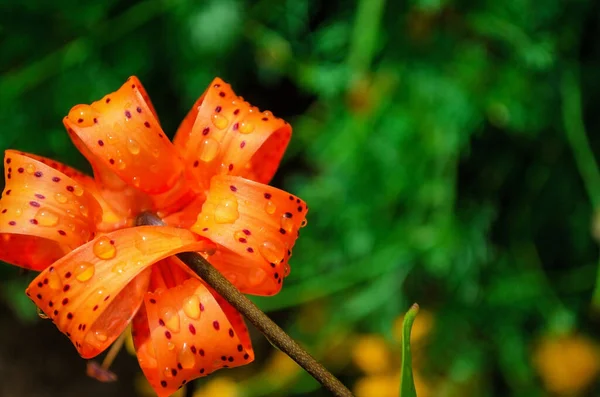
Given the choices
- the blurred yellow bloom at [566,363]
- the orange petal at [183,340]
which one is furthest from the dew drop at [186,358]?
the blurred yellow bloom at [566,363]

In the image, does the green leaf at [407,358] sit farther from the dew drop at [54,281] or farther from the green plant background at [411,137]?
the green plant background at [411,137]

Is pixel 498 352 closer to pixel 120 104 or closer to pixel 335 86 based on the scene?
pixel 335 86

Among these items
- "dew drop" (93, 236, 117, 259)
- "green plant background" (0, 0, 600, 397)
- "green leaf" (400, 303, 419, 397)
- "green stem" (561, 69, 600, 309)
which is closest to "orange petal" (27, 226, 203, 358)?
"dew drop" (93, 236, 117, 259)

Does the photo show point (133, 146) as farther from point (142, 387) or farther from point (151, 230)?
point (142, 387)

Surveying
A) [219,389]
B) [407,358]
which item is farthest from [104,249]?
[219,389]

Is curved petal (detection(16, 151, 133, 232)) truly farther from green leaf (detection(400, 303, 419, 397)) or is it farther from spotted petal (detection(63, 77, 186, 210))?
green leaf (detection(400, 303, 419, 397))
